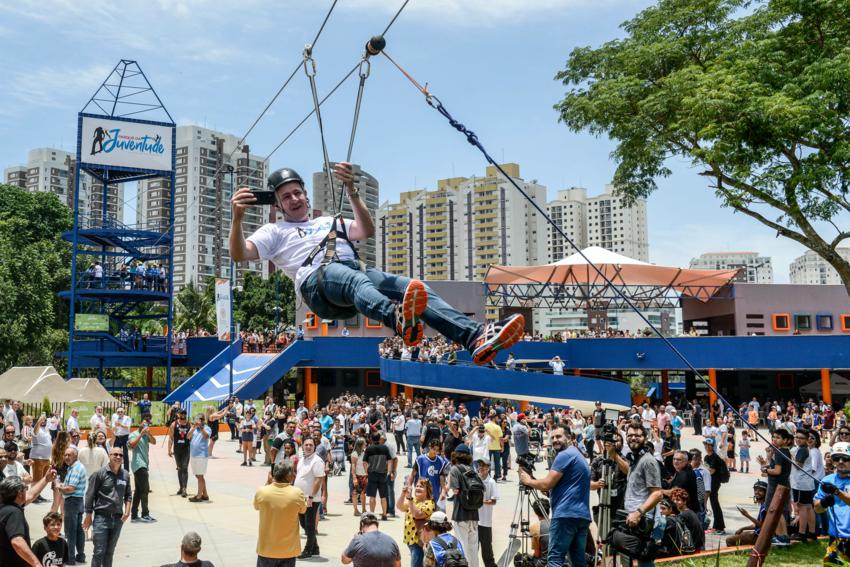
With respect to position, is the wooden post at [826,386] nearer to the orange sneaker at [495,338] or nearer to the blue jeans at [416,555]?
the blue jeans at [416,555]

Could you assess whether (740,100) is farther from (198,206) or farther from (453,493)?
(198,206)

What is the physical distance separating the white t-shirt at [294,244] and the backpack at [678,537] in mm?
4518

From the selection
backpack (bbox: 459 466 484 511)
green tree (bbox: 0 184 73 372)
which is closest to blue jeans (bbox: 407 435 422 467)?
backpack (bbox: 459 466 484 511)

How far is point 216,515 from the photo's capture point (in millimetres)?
12695

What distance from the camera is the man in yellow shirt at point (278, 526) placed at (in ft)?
22.4

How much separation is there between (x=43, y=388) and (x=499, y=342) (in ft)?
69.8

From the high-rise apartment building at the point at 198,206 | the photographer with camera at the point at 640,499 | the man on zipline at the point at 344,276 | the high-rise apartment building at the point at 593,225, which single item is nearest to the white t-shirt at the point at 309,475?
the man on zipline at the point at 344,276

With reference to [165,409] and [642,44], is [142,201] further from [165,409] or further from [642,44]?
[642,44]

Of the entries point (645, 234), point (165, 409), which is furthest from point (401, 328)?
point (645, 234)

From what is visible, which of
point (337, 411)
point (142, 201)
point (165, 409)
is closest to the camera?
point (337, 411)

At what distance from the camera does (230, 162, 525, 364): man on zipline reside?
6.38 m

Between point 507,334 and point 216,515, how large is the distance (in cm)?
842

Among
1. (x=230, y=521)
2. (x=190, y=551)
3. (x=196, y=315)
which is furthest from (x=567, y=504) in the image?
(x=196, y=315)

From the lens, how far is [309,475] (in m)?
10.2
